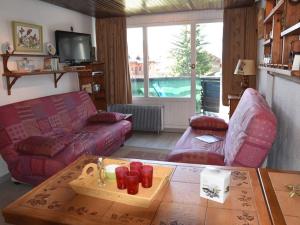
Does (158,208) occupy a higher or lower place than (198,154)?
higher

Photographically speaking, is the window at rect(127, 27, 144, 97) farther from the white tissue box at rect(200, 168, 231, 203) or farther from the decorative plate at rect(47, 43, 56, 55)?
the white tissue box at rect(200, 168, 231, 203)

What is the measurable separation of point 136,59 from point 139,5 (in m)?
1.24

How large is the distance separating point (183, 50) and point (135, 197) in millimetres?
3991

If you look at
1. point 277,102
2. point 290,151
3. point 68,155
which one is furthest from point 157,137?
point 290,151

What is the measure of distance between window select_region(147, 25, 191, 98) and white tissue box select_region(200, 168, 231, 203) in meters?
3.80

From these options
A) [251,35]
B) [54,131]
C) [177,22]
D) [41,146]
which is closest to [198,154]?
[41,146]

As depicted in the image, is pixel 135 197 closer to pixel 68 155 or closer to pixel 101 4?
pixel 68 155

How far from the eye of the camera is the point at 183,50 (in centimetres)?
477

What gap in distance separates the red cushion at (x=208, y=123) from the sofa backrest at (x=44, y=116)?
169cm

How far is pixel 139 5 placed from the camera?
399 centimetres

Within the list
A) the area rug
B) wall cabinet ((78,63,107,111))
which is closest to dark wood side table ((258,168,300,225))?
the area rug

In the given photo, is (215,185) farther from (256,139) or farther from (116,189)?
(256,139)

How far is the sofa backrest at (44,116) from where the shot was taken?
2.78m

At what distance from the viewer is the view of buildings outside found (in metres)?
4.64
